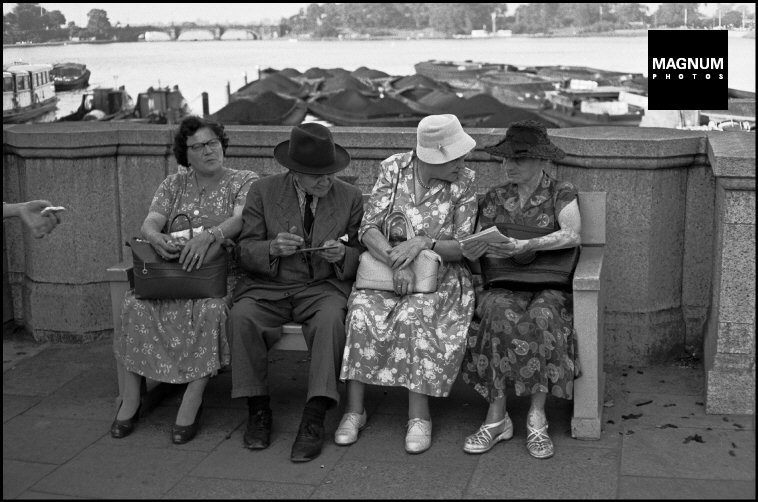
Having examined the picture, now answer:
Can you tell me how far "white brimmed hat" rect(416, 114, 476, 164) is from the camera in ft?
14.3

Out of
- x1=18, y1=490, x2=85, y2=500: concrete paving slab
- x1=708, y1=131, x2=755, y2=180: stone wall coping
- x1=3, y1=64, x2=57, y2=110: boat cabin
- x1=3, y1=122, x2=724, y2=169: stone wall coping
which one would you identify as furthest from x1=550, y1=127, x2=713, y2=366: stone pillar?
x1=3, y1=64, x2=57, y2=110: boat cabin

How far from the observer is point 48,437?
4363mm

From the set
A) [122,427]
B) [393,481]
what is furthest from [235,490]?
[122,427]

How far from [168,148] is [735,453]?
3337 millimetres

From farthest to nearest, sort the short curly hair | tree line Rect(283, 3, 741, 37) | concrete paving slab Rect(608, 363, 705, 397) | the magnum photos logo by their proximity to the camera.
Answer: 1. tree line Rect(283, 3, 741, 37)
2. the magnum photos logo
3. concrete paving slab Rect(608, 363, 705, 397)
4. the short curly hair

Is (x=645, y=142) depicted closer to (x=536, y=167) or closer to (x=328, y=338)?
(x=536, y=167)

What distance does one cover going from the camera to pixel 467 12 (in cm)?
8738

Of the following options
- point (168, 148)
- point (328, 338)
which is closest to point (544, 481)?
point (328, 338)

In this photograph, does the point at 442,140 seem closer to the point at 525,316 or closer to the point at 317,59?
the point at 525,316

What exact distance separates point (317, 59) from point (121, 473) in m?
104

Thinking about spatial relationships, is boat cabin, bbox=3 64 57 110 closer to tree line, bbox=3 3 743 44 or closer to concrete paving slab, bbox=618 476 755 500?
tree line, bbox=3 3 743 44

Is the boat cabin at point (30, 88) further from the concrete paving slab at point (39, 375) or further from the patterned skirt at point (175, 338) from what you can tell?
the patterned skirt at point (175, 338)

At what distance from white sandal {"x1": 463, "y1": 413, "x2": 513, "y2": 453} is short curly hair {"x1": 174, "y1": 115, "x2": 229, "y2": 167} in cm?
179

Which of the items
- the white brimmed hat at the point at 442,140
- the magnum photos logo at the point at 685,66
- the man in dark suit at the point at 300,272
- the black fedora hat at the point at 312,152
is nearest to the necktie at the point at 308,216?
the man in dark suit at the point at 300,272
